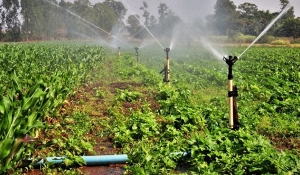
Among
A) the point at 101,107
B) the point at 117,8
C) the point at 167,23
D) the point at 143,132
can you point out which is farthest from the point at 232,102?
the point at 117,8

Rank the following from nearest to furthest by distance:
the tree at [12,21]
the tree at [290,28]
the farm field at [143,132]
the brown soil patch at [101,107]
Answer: the farm field at [143,132] < the brown soil patch at [101,107] < the tree at [290,28] < the tree at [12,21]

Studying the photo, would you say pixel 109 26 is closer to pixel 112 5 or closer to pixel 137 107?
pixel 112 5

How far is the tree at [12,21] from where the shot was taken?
75.4 m

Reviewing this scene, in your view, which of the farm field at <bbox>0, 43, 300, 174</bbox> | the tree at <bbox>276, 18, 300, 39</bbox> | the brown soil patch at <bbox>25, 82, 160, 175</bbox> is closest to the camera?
the farm field at <bbox>0, 43, 300, 174</bbox>

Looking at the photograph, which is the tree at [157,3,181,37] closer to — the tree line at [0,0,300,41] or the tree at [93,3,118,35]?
the tree line at [0,0,300,41]

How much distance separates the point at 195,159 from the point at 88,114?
402cm

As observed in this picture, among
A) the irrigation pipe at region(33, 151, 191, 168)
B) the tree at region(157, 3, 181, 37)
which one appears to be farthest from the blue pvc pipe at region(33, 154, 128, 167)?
the tree at region(157, 3, 181, 37)

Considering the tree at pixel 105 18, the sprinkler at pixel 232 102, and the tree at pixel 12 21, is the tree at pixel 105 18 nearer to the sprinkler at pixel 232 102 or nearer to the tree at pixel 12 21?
the tree at pixel 12 21

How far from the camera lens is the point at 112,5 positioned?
89.6m

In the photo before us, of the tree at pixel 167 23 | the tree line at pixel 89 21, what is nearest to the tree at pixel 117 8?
the tree line at pixel 89 21

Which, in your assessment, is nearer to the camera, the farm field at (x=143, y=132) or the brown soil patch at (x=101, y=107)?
the farm field at (x=143, y=132)

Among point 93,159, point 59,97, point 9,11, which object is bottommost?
point 93,159

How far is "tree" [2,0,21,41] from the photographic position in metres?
75.4

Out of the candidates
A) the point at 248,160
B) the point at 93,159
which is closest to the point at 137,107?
the point at 93,159
